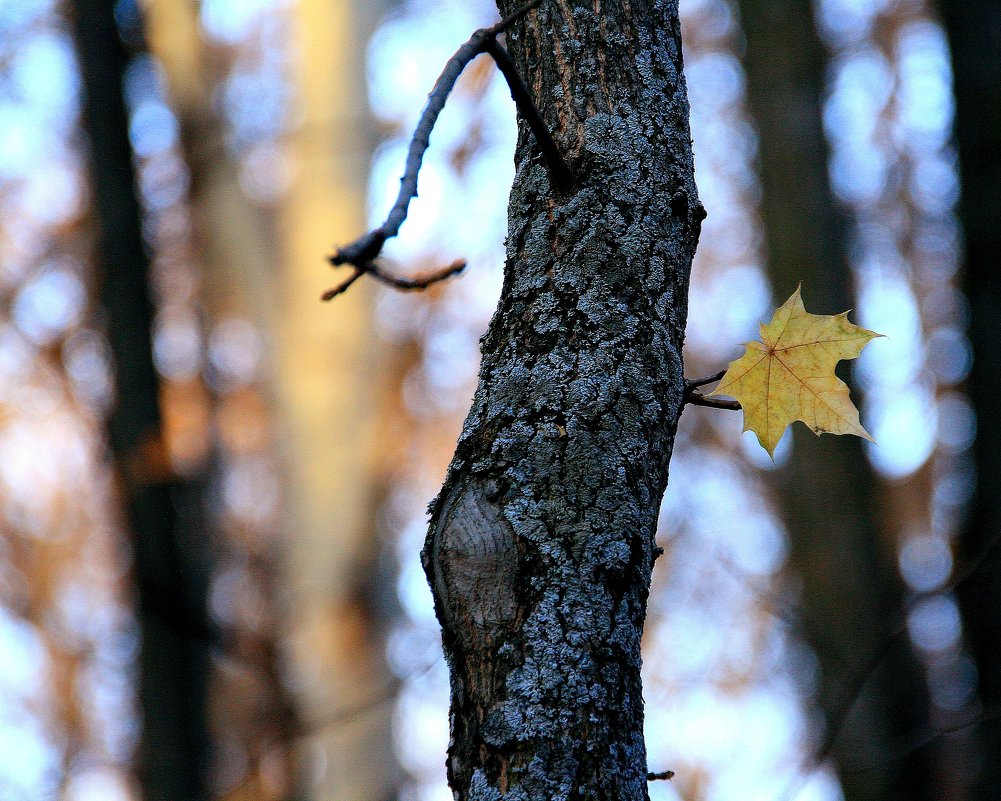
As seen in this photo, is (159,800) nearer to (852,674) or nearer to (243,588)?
(852,674)

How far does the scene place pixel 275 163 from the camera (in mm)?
5594

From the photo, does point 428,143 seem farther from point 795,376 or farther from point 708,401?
point 795,376

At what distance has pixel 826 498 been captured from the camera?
10.6 ft

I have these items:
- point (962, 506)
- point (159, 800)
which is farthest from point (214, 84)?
point (962, 506)

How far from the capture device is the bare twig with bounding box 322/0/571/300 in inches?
22.3

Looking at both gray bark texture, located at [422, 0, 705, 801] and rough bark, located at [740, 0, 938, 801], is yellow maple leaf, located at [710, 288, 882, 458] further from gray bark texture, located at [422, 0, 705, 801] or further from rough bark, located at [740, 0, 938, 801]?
rough bark, located at [740, 0, 938, 801]

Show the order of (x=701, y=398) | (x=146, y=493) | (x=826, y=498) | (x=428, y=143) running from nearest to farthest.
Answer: (x=428, y=143)
(x=701, y=398)
(x=146, y=493)
(x=826, y=498)

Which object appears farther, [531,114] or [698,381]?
[698,381]

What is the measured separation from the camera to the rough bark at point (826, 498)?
9.64 ft

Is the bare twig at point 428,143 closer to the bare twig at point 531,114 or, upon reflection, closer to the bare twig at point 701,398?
the bare twig at point 531,114

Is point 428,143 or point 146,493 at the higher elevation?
point 146,493

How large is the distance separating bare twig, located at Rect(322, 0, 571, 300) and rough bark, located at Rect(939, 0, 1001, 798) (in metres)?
2.54

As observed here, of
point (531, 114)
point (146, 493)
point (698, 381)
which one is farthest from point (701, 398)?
point (146, 493)

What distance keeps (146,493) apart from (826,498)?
2441 mm
